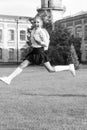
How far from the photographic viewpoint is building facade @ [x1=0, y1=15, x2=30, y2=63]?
65375mm

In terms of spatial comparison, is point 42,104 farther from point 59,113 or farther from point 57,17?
point 57,17


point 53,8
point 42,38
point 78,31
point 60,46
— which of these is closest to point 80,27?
point 78,31

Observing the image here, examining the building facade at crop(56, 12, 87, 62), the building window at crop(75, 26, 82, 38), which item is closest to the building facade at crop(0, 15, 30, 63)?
the building facade at crop(56, 12, 87, 62)

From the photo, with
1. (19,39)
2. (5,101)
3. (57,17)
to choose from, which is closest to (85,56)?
(57,17)

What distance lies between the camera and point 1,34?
6612 cm

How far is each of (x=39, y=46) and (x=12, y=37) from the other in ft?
191

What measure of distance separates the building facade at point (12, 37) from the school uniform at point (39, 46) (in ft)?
182

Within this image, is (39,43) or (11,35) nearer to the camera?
(39,43)

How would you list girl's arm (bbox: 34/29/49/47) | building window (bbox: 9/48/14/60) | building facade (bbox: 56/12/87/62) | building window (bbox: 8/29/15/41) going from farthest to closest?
building window (bbox: 8/29/15/41), building window (bbox: 9/48/14/60), building facade (bbox: 56/12/87/62), girl's arm (bbox: 34/29/49/47)

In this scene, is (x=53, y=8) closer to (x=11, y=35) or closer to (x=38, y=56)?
(x=11, y=35)

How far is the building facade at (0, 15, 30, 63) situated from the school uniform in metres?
55.5

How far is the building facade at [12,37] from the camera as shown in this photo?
6538 cm

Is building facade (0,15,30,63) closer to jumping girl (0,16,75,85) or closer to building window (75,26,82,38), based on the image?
building window (75,26,82,38)

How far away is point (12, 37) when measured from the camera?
220 feet
